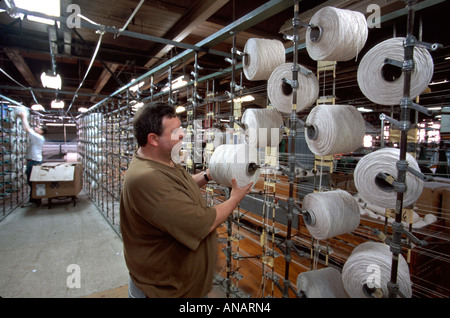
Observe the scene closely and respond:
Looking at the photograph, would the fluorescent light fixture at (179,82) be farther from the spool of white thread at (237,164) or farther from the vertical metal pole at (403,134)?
the vertical metal pole at (403,134)

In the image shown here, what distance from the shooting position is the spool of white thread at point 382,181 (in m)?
1.20

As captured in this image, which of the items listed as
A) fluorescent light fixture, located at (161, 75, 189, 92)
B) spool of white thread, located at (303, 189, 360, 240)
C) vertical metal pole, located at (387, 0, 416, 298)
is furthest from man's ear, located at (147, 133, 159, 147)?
fluorescent light fixture, located at (161, 75, 189, 92)

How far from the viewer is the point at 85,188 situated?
8586mm

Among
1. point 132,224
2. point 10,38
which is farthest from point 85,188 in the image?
point 132,224

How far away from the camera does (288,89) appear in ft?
5.61

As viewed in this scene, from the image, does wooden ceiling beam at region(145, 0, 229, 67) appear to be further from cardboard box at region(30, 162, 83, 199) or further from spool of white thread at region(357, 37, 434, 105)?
cardboard box at region(30, 162, 83, 199)

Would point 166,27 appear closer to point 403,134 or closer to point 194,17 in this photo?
point 194,17

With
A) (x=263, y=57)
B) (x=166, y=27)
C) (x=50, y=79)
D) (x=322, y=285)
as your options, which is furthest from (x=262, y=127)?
(x=50, y=79)

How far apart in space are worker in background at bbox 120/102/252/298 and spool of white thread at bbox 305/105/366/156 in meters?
0.51

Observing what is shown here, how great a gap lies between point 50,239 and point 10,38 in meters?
3.33

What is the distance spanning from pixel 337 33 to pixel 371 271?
1.21 m

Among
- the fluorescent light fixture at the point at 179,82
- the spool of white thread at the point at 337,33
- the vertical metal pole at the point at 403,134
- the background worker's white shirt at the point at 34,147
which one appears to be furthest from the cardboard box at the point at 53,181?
the vertical metal pole at the point at 403,134
